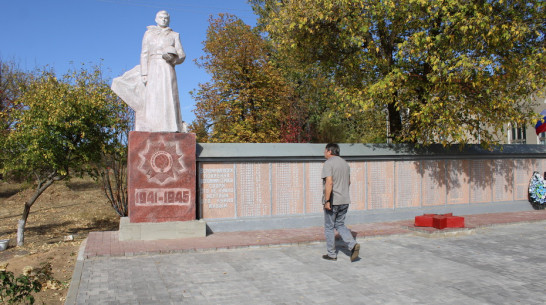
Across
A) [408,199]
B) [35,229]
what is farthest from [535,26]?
[35,229]

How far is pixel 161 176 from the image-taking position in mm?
8969

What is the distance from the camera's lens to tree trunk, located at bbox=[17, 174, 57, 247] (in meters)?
12.2

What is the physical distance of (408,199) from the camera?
462 inches

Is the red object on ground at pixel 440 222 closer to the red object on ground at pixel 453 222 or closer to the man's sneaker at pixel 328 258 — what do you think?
the red object on ground at pixel 453 222

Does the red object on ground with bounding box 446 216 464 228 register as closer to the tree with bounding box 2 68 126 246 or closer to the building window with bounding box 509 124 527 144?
the tree with bounding box 2 68 126 246

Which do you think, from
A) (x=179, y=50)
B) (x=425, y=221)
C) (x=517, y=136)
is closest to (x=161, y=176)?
(x=179, y=50)

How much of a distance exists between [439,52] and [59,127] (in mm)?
9988

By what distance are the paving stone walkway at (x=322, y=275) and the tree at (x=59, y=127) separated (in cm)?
580

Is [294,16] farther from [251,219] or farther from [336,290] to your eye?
[336,290]

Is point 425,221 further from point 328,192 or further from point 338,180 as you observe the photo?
point 328,192

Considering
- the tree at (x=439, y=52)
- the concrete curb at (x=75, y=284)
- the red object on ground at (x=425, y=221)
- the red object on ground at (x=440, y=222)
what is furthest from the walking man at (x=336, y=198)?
the tree at (x=439, y=52)

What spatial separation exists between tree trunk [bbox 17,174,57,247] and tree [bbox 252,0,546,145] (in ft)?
26.3

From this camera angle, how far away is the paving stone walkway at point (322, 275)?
5.28 metres

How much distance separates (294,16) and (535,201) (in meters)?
9.35
